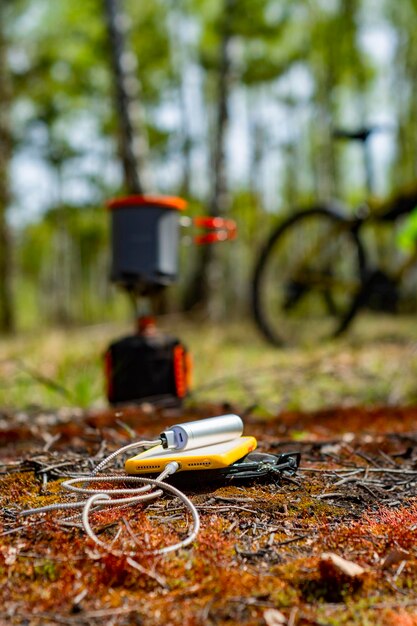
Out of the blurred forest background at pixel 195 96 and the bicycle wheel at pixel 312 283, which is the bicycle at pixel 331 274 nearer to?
the bicycle wheel at pixel 312 283

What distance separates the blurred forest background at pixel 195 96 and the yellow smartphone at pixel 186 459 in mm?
8469

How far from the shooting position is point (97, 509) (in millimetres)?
1489

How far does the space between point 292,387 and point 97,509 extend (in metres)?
3.00

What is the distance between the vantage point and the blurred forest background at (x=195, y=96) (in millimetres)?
13016

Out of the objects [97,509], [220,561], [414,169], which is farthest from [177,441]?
[414,169]

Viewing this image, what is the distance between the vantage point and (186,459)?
5.32ft

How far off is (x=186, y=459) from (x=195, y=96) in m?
20.5

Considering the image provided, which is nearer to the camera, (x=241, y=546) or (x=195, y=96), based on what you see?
(x=241, y=546)

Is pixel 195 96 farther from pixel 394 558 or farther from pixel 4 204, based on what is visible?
pixel 394 558

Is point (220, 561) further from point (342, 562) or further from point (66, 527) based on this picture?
point (66, 527)

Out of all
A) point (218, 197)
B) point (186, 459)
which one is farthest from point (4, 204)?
point (186, 459)

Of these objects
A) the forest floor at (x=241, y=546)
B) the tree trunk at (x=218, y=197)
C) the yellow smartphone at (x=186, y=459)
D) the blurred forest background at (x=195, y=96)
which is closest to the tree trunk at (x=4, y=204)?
the blurred forest background at (x=195, y=96)

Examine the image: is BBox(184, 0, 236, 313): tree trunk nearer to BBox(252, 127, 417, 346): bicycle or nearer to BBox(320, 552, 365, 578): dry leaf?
BBox(252, 127, 417, 346): bicycle

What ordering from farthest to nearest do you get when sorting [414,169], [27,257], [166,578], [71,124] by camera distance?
[27,257]
[71,124]
[414,169]
[166,578]
